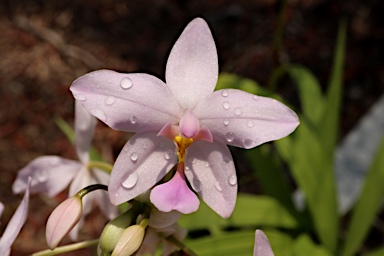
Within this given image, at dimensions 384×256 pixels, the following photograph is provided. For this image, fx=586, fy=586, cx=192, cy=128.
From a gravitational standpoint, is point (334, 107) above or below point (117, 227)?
below

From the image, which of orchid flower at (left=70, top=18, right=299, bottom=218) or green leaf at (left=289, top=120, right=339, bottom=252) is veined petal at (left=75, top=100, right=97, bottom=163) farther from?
green leaf at (left=289, top=120, right=339, bottom=252)

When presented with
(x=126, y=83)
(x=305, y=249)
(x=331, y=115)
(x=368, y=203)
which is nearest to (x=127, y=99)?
(x=126, y=83)

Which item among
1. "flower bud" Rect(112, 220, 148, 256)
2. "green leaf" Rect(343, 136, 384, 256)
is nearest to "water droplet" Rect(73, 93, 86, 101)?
"flower bud" Rect(112, 220, 148, 256)

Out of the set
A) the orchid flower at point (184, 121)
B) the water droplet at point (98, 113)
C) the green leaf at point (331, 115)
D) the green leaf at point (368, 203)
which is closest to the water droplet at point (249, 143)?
the orchid flower at point (184, 121)

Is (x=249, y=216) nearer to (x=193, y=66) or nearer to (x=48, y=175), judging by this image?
(x=48, y=175)

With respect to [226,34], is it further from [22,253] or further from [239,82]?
[22,253]

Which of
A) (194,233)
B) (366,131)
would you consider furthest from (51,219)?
(366,131)
